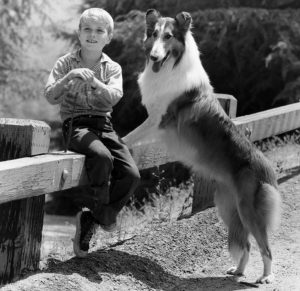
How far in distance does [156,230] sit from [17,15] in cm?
1281

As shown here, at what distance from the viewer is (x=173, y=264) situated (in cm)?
473

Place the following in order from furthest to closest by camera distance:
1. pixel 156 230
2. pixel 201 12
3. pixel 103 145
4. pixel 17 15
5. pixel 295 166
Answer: pixel 17 15 → pixel 201 12 → pixel 295 166 → pixel 156 230 → pixel 103 145

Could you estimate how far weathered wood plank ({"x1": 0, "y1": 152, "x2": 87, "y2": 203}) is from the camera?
10.9 feet

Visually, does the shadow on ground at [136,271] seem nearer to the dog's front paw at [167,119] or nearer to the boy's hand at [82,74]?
the dog's front paw at [167,119]

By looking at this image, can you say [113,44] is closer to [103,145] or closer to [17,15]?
[17,15]

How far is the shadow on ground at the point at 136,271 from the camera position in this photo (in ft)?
13.6

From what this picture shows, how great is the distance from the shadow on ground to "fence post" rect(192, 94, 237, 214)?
1.27 meters

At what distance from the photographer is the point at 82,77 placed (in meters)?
3.87

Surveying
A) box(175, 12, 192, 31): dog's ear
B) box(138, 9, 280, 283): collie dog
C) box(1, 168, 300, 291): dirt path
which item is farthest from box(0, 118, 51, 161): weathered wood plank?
box(175, 12, 192, 31): dog's ear

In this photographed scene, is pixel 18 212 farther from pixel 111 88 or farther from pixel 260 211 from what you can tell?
pixel 260 211

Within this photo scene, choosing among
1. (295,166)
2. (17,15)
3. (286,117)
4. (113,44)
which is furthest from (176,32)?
(17,15)

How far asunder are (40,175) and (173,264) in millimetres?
1557

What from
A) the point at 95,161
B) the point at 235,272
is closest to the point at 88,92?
the point at 95,161

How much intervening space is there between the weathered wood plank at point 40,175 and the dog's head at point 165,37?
1.11 m
